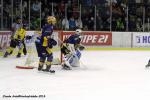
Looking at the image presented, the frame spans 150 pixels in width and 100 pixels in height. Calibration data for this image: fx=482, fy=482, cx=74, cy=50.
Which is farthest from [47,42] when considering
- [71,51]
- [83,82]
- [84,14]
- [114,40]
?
[84,14]

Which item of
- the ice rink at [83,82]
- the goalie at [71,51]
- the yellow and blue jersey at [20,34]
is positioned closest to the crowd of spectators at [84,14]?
the yellow and blue jersey at [20,34]

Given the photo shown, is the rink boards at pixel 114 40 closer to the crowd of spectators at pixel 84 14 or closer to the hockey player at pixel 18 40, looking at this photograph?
the crowd of spectators at pixel 84 14

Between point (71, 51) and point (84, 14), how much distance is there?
728cm

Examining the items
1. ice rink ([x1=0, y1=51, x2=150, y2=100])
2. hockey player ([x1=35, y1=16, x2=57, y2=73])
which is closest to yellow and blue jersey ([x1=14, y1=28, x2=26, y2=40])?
ice rink ([x1=0, y1=51, x2=150, y2=100])

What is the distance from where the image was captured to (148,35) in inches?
735

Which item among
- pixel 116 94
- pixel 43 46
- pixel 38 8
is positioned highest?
pixel 38 8

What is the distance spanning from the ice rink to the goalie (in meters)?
0.22

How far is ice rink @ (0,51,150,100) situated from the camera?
780 centimetres

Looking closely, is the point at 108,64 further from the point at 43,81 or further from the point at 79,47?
the point at 43,81

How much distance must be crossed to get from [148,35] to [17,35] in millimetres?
6213

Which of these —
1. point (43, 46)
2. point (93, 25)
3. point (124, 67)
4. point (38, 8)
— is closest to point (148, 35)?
point (93, 25)

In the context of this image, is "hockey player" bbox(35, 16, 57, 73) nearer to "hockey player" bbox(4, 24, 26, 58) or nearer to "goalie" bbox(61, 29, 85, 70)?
"goalie" bbox(61, 29, 85, 70)

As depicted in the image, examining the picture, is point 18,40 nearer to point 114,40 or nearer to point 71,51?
point 71,51

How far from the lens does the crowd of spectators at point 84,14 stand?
17.9 metres
